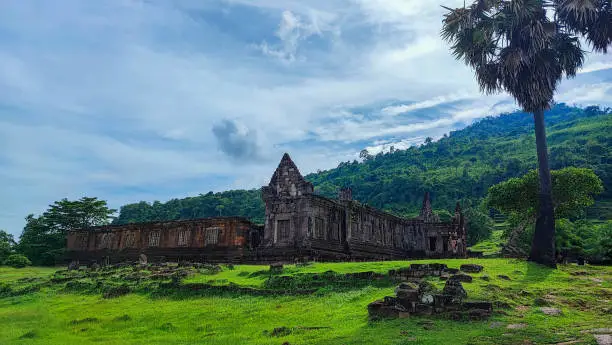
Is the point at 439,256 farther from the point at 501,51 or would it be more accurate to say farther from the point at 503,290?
the point at 503,290

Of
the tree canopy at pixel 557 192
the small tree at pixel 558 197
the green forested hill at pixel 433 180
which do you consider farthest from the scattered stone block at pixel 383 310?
the green forested hill at pixel 433 180

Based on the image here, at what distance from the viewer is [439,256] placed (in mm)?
43094

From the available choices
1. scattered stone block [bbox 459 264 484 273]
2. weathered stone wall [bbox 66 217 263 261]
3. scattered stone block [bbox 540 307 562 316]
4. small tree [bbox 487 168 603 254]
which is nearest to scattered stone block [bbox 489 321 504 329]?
scattered stone block [bbox 540 307 562 316]

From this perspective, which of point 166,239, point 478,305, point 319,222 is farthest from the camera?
point 166,239

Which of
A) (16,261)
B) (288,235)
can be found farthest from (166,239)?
(16,261)

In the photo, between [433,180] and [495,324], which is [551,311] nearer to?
[495,324]

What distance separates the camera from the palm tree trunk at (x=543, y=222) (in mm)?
21984

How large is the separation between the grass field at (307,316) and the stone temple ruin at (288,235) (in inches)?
379

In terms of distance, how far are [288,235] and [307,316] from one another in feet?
56.1

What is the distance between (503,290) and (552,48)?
1402cm

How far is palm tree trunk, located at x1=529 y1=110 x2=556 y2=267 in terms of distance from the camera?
2198 cm

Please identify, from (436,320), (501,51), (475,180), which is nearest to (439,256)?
(501,51)

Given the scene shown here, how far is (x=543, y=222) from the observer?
22.7 m

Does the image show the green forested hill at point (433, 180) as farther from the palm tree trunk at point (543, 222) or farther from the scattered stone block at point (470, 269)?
the scattered stone block at point (470, 269)
